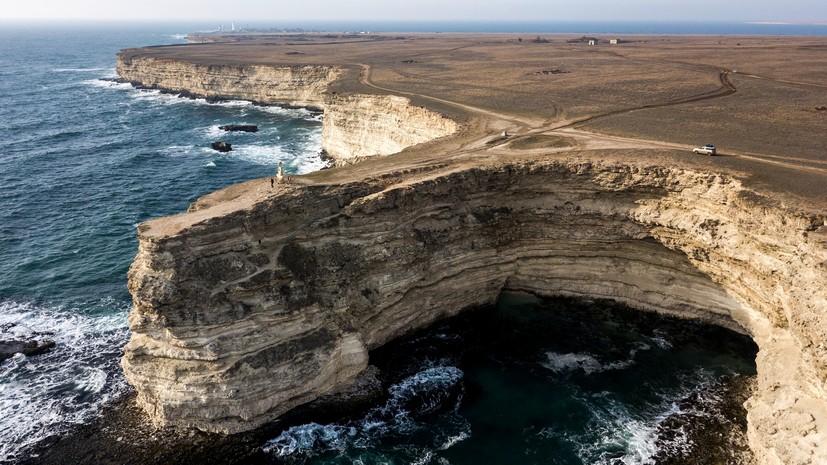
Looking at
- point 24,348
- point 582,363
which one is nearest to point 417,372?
point 582,363

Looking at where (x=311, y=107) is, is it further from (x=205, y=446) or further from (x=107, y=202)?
(x=205, y=446)

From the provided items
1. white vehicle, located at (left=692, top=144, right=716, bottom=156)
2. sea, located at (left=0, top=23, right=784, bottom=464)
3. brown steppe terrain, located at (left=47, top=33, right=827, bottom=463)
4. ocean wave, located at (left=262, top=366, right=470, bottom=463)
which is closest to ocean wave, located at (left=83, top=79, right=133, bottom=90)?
brown steppe terrain, located at (left=47, top=33, right=827, bottom=463)

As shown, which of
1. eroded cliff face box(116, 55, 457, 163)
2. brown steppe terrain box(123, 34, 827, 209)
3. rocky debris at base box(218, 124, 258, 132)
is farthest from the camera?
rocky debris at base box(218, 124, 258, 132)

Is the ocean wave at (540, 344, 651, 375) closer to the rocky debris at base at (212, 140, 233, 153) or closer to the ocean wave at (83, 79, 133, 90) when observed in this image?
the rocky debris at base at (212, 140, 233, 153)

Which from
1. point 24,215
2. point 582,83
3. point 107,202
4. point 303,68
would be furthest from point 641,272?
point 303,68

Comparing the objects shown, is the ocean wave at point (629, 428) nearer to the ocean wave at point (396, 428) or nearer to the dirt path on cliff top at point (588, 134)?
the ocean wave at point (396, 428)
